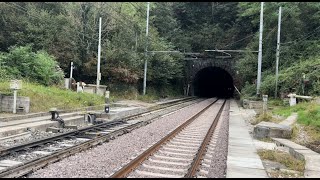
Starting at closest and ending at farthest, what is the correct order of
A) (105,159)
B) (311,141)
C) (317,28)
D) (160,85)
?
(105,159)
(311,141)
(317,28)
(160,85)

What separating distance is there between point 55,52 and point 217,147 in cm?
2540

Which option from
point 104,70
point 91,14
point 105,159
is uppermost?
point 91,14

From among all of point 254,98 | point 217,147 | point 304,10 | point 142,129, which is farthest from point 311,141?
point 304,10

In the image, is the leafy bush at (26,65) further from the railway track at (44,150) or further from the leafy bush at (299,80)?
the leafy bush at (299,80)

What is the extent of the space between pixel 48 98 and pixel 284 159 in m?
14.9

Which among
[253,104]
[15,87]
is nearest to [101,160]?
[15,87]

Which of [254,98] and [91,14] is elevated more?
[91,14]

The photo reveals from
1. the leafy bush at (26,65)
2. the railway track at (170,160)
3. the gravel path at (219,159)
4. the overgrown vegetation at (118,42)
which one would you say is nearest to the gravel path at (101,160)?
the railway track at (170,160)

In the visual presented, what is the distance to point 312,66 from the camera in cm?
2872

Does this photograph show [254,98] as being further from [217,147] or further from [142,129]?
[217,147]

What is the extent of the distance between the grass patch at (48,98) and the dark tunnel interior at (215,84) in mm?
45053

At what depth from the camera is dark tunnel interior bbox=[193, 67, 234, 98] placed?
72713 millimetres

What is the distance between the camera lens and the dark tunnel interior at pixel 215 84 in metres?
72.7

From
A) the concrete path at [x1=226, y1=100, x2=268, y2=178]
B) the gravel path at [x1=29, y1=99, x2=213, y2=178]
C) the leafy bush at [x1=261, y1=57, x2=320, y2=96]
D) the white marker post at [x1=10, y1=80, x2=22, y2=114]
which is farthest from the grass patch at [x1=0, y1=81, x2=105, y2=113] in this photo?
the leafy bush at [x1=261, y1=57, x2=320, y2=96]
